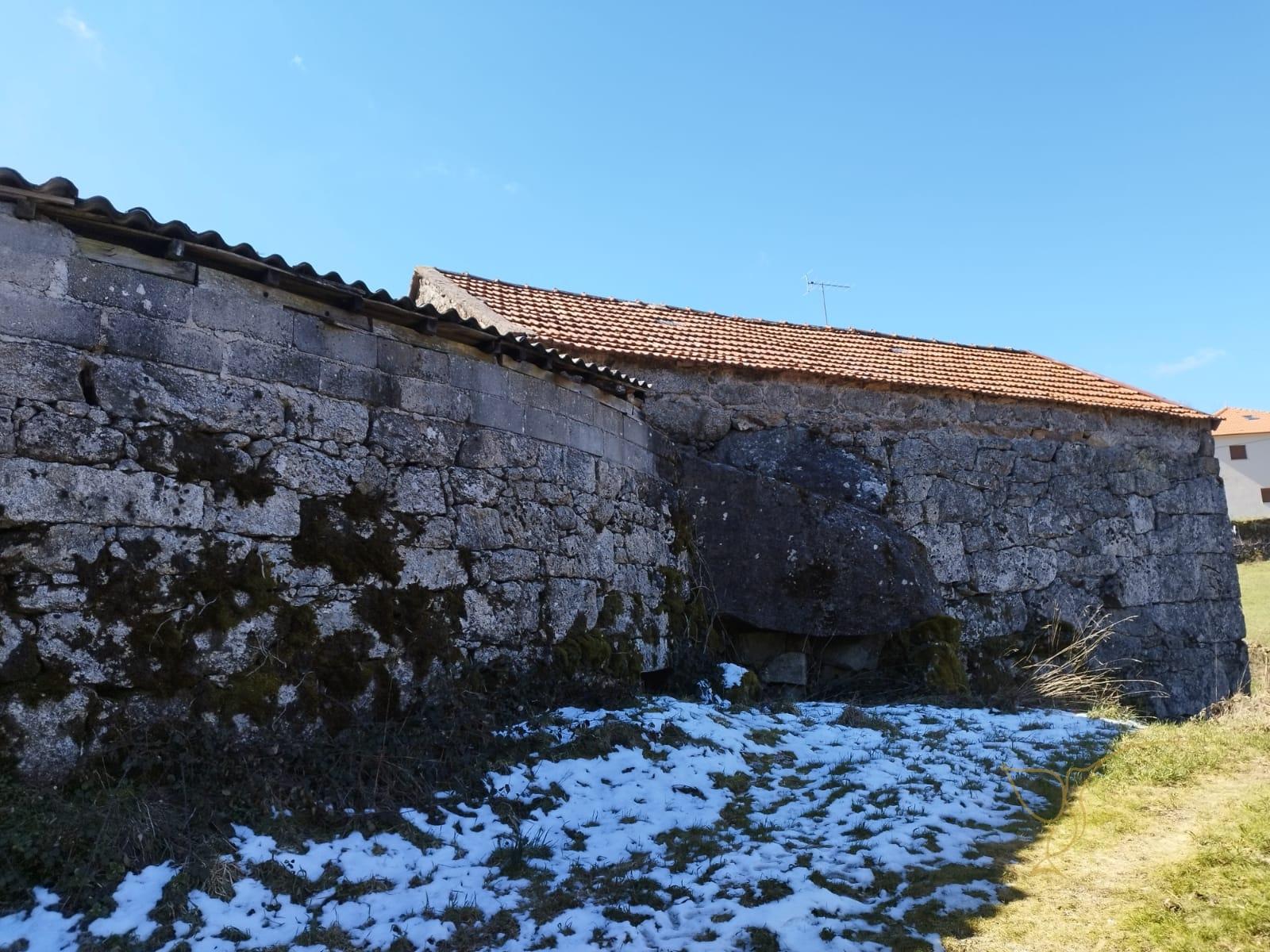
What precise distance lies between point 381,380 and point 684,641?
119 inches

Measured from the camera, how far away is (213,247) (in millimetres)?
4559

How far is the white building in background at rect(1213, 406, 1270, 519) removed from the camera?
118 feet

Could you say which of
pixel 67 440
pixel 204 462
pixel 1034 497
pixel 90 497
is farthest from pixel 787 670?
pixel 67 440

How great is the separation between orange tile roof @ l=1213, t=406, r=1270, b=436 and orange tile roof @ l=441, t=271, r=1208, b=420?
28567mm

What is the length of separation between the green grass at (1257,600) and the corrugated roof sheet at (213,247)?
11479 mm

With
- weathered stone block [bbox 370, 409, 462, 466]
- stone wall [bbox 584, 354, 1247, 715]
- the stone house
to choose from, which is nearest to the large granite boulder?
the stone house

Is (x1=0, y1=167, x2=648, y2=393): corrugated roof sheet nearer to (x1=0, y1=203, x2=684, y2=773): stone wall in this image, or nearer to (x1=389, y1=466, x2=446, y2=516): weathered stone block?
(x1=0, y1=203, x2=684, y2=773): stone wall

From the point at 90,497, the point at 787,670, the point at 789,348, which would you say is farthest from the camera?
the point at 789,348

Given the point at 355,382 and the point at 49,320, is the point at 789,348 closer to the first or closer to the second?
the point at 355,382

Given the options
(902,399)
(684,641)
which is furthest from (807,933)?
(902,399)

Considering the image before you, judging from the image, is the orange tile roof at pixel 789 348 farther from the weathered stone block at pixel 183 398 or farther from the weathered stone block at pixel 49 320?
the weathered stone block at pixel 49 320

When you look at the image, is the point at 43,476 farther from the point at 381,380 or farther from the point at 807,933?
the point at 807,933

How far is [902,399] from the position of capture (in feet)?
32.9

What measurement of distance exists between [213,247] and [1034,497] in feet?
27.9
